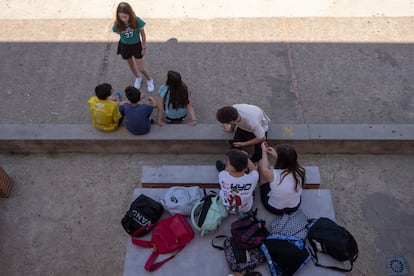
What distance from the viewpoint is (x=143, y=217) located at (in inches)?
170

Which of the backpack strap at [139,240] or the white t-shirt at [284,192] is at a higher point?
the white t-shirt at [284,192]

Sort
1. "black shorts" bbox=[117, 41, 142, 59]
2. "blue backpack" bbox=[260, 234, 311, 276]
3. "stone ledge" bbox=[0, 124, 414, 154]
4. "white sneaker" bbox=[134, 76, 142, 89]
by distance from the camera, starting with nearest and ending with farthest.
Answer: "blue backpack" bbox=[260, 234, 311, 276], "stone ledge" bbox=[0, 124, 414, 154], "black shorts" bbox=[117, 41, 142, 59], "white sneaker" bbox=[134, 76, 142, 89]

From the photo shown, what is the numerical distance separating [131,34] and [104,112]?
1.23m

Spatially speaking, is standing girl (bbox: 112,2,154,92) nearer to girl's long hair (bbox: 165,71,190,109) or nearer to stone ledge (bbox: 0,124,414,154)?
girl's long hair (bbox: 165,71,190,109)

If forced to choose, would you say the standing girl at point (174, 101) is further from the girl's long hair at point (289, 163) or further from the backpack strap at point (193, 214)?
the girl's long hair at point (289, 163)

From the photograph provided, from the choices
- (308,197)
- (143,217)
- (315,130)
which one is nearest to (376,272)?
(308,197)

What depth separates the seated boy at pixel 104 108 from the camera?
509 centimetres

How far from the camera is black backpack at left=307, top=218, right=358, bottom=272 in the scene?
4.00 metres

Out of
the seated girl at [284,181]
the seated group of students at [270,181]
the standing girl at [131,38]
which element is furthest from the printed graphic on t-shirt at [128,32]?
the seated girl at [284,181]

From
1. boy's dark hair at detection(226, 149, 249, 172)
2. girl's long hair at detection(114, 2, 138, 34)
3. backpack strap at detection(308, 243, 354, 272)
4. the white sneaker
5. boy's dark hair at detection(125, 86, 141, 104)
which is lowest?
backpack strap at detection(308, 243, 354, 272)

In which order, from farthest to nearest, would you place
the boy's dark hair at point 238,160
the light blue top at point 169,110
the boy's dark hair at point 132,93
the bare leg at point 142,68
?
the bare leg at point 142,68
the light blue top at point 169,110
the boy's dark hair at point 132,93
the boy's dark hair at point 238,160

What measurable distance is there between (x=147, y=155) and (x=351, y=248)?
118 inches

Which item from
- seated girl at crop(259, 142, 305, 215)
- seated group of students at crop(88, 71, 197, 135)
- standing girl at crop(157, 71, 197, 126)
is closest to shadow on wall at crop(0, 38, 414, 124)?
standing girl at crop(157, 71, 197, 126)

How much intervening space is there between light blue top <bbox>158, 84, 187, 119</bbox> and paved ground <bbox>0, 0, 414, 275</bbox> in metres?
0.54
